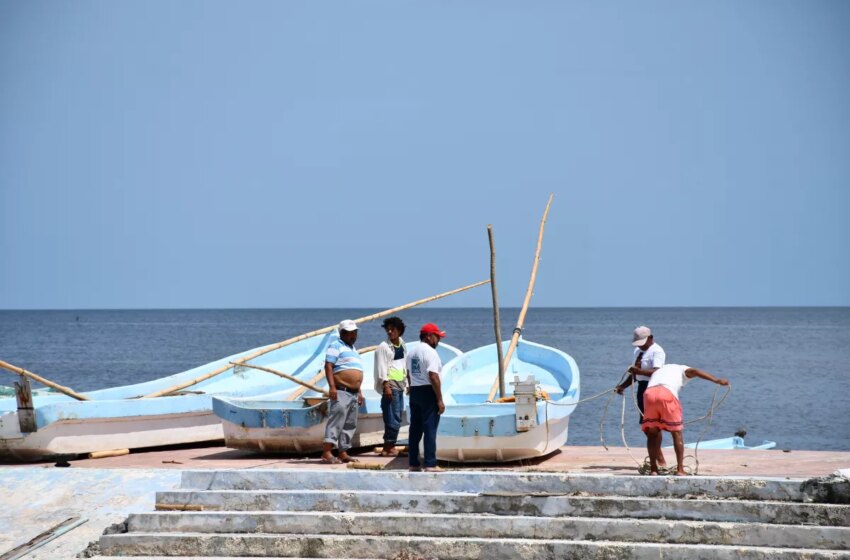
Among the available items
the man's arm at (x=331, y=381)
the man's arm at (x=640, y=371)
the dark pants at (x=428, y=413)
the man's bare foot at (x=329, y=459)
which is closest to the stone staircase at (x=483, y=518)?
the dark pants at (x=428, y=413)

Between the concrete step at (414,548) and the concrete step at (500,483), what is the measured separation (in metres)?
0.67

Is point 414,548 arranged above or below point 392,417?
below

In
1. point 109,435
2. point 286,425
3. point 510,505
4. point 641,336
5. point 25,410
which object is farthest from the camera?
point 109,435

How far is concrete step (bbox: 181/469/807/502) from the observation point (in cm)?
916

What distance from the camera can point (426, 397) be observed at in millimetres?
10516

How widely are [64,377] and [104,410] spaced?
39.7 meters

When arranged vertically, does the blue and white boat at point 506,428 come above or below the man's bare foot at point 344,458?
above

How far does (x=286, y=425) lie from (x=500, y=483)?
337 cm

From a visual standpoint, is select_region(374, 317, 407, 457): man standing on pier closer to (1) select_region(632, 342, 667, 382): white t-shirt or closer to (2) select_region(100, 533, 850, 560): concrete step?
(1) select_region(632, 342, 667, 382): white t-shirt

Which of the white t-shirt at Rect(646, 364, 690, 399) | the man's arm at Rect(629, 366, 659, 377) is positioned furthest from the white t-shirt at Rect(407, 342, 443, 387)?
the white t-shirt at Rect(646, 364, 690, 399)

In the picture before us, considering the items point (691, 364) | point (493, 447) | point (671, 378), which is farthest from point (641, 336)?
point (691, 364)

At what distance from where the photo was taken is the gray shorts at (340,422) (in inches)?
459

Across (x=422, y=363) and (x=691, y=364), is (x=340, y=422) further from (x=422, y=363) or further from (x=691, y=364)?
(x=691, y=364)

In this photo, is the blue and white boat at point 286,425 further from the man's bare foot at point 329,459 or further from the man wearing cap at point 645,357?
the man wearing cap at point 645,357
